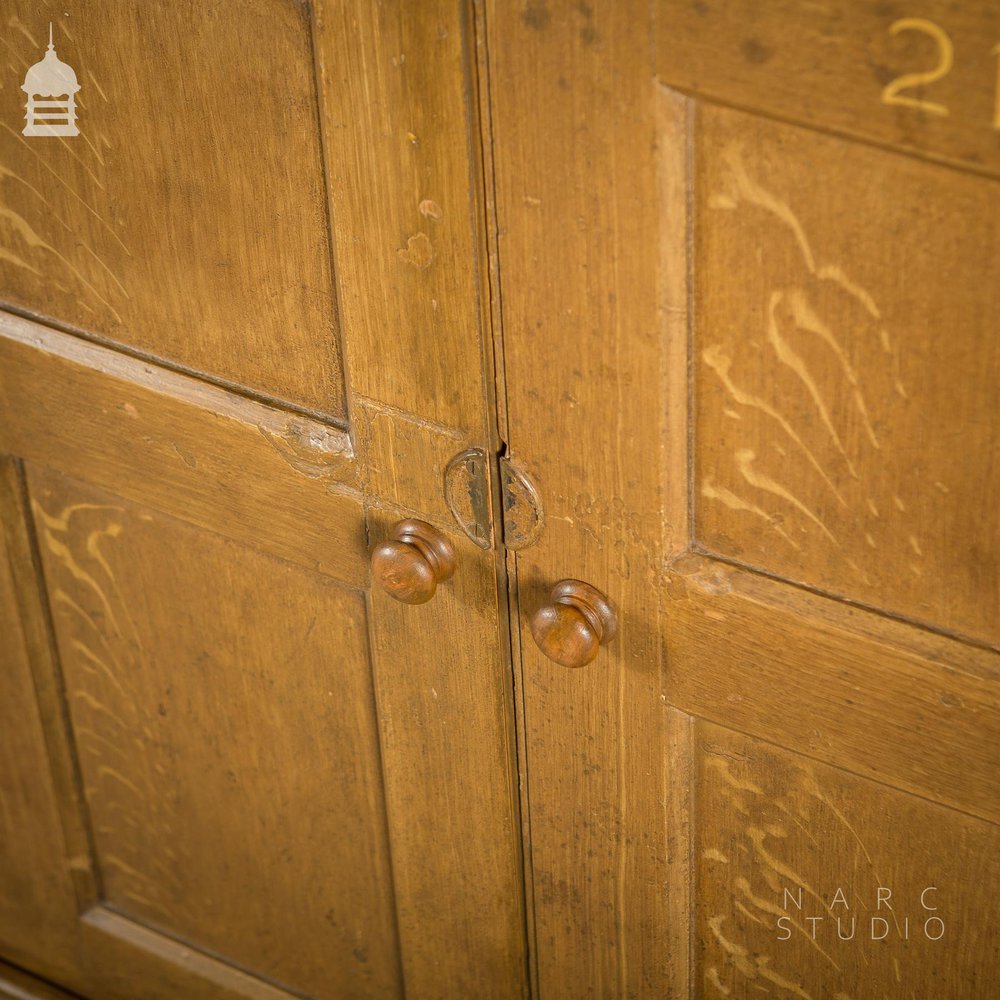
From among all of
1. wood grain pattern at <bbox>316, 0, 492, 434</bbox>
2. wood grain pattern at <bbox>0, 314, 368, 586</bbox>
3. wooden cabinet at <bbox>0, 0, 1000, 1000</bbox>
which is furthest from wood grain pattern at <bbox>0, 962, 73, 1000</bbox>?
wood grain pattern at <bbox>316, 0, 492, 434</bbox>

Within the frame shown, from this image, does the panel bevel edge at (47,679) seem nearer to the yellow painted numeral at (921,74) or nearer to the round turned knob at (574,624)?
the round turned knob at (574,624)

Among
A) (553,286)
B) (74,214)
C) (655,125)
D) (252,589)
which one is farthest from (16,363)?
(655,125)

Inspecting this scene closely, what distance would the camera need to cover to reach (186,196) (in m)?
1.09

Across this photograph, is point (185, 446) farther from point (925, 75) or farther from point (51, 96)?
point (925, 75)

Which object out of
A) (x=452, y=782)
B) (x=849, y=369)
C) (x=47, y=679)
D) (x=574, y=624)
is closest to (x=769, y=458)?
(x=849, y=369)

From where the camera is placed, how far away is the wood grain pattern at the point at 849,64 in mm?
755

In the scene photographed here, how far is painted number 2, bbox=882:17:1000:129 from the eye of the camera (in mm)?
755

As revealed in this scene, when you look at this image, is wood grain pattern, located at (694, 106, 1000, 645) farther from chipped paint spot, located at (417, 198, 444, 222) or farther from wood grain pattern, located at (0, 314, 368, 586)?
wood grain pattern, located at (0, 314, 368, 586)

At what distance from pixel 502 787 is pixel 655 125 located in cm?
59

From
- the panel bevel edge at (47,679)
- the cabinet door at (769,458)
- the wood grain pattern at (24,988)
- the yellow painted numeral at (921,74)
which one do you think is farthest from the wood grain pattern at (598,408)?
the wood grain pattern at (24,988)

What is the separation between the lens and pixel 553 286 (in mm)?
948

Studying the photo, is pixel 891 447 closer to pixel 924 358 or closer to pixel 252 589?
pixel 924 358

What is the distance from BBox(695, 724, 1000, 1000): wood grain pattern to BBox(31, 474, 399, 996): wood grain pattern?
333 mm

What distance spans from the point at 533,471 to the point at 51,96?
47cm
